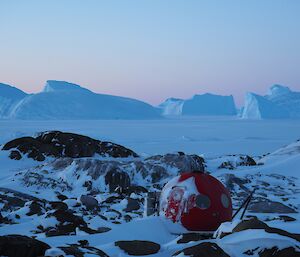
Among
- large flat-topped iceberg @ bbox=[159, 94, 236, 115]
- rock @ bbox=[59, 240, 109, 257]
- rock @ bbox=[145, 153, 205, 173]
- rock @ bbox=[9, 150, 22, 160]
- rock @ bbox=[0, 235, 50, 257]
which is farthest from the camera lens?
large flat-topped iceberg @ bbox=[159, 94, 236, 115]

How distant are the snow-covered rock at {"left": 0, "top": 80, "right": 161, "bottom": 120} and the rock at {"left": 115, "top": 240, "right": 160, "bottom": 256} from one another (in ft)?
390

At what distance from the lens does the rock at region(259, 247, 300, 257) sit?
3715 millimetres

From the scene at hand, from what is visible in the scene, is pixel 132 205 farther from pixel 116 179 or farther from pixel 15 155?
pixel 15 155

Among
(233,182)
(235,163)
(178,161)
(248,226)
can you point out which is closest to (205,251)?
(248,226)

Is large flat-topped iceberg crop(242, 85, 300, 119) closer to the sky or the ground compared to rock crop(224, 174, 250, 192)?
closer to the sky

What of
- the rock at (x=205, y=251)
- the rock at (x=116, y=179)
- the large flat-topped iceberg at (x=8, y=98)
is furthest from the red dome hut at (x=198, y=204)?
the large flat-topped iceberg at (x=8, y=98)

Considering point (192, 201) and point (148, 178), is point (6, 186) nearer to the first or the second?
point (148, 178)

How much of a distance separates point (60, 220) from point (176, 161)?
8812mm

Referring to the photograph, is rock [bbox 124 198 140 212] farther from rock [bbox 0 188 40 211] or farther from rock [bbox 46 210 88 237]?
rock [bbox 46 210 88 237]

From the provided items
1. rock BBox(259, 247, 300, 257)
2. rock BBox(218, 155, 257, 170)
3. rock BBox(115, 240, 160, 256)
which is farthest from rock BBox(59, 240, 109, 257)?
rock BBox(218, 155, 257, 170)

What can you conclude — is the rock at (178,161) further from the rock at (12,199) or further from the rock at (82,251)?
the rock at (82,251)

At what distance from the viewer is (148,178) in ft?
49.7

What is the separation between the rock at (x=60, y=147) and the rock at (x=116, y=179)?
16.2ft

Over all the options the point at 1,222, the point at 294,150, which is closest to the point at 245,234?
the point at 1,222
